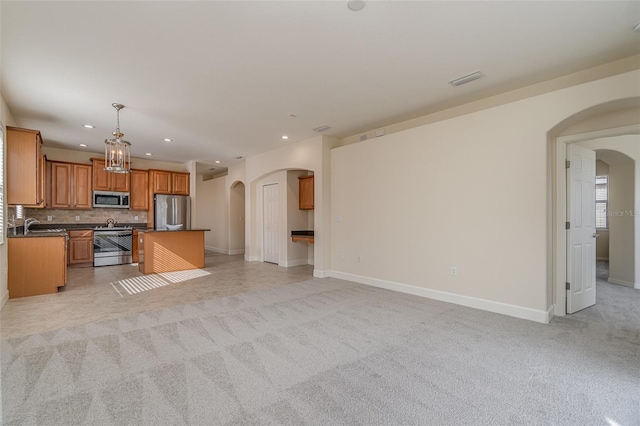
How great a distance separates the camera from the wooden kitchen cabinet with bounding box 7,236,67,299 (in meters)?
4.43

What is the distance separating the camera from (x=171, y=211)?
8.26 m

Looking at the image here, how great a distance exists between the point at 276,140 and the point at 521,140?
445 cm

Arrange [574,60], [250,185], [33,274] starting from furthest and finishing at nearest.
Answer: [250,185] → [33,274] → [574,60]

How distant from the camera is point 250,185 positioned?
8117 mm

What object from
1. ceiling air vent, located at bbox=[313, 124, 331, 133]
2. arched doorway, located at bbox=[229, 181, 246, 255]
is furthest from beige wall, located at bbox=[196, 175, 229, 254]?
ceiling air vent, located at bbox=[313, 124, 331, 133]

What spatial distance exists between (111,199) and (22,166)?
11.0ft

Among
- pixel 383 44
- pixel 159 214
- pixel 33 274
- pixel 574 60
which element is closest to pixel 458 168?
pixel 574 60

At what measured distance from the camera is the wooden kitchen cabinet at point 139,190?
796 cm

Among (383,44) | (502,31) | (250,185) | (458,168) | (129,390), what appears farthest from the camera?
(250,185)

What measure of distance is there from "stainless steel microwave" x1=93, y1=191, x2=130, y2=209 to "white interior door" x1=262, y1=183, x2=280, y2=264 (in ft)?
12.0

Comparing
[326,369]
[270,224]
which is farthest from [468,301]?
[270,224]

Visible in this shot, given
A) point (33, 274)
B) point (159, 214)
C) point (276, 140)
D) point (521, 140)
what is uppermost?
point (276, 140)

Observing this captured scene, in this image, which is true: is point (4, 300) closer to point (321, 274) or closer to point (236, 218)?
point (321, 274)

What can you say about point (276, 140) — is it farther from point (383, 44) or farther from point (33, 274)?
point (33, 274)
